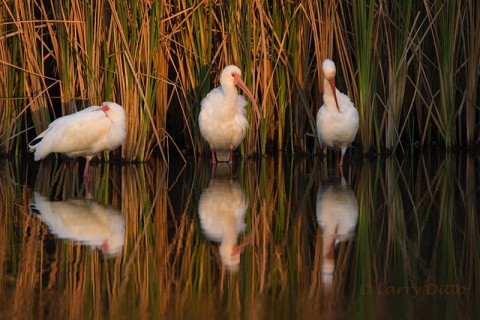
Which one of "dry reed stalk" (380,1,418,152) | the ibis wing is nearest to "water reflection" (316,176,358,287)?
"dry reed stalk" (380,1,418,152)

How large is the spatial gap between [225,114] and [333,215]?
362 centimetres

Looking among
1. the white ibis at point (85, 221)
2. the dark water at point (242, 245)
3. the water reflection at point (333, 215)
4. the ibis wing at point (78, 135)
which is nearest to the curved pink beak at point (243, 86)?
the dark water at point (242, 245)

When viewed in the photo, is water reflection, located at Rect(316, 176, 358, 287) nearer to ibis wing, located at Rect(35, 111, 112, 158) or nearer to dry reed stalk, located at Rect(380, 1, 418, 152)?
dry reed stalk, located at Rect(380, 1, 418, 152)

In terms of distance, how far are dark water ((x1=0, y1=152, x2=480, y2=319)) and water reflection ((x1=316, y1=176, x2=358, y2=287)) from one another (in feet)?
0.05

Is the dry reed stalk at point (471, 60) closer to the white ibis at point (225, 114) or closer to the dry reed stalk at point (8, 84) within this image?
the white ibis at point (225, 114)

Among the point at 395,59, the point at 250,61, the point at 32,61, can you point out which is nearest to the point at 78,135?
the point at 32,61

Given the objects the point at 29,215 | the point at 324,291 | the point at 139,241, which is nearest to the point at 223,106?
the point at 29,215

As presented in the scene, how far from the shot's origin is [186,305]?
441 centimetres

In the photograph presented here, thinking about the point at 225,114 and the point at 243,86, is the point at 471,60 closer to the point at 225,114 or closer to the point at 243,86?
the point at 243,86

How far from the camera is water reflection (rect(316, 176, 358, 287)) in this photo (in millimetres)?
5336

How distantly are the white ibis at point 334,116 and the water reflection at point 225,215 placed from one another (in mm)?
1460

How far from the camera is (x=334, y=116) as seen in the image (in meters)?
10.3

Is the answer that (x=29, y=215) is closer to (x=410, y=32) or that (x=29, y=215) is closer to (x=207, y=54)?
(x=207, y=54)

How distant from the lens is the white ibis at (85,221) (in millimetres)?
5891
